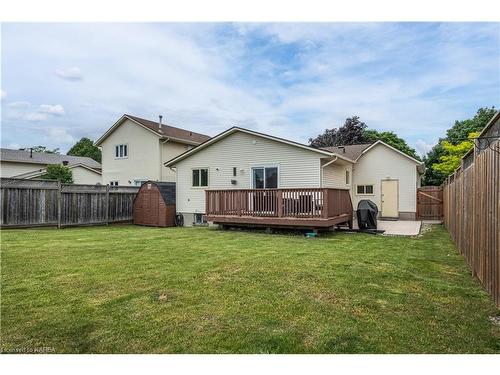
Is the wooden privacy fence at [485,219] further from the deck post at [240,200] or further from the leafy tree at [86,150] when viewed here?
the leafy tree at [86,150]

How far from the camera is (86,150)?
55.1 meters

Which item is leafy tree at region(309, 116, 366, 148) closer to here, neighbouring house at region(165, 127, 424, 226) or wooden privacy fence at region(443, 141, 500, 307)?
neighbouring house at region(165, 127, 424, 226)

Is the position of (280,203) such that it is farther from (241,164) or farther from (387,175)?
(387,175)

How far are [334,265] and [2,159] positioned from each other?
3032 cm

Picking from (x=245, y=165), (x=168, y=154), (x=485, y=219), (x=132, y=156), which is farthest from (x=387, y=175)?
(x=132, y=156)

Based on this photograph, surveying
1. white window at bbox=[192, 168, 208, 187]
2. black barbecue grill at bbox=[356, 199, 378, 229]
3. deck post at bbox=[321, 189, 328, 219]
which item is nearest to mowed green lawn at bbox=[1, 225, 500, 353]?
deck post at bbox=[321, 189, 328, 219]

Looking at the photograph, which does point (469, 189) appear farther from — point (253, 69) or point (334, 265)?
point (253, 69)

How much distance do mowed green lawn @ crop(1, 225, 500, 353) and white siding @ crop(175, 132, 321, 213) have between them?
17.8 ft

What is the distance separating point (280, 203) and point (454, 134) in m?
29.8

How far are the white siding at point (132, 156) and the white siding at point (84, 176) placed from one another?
28.3 ft

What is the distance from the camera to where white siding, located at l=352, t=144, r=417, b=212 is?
1717cm

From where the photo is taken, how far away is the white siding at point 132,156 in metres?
20.5

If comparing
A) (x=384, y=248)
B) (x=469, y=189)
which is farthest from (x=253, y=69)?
(x=469, y=189)

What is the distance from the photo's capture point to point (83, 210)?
1389 centimetres
